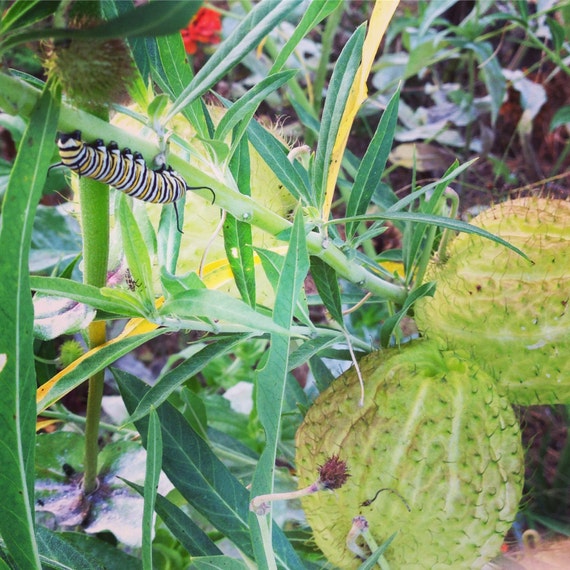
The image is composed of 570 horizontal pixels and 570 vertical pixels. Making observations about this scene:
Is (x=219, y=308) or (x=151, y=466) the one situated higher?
(x=219, y=308)

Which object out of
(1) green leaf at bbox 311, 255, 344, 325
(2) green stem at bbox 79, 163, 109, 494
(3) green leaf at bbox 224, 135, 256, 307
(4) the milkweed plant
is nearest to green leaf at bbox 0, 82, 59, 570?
(4) the milkweed plant

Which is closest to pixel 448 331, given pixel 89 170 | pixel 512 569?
pixel 512 569

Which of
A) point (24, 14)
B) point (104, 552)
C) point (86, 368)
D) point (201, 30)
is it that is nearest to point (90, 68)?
point (24, 14)

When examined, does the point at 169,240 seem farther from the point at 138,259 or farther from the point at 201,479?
the point at 201,479

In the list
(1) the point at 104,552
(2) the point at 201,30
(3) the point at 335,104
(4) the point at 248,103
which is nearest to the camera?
(4) the point at 248,103

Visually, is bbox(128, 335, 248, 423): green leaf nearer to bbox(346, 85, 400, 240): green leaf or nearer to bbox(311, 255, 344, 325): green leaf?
bbox(311, 255, 344, 325): green leaf

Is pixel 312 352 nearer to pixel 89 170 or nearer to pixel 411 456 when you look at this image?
pixel 411 456

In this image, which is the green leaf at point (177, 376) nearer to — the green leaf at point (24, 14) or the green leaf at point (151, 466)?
the green leaf at point (151, 466)
